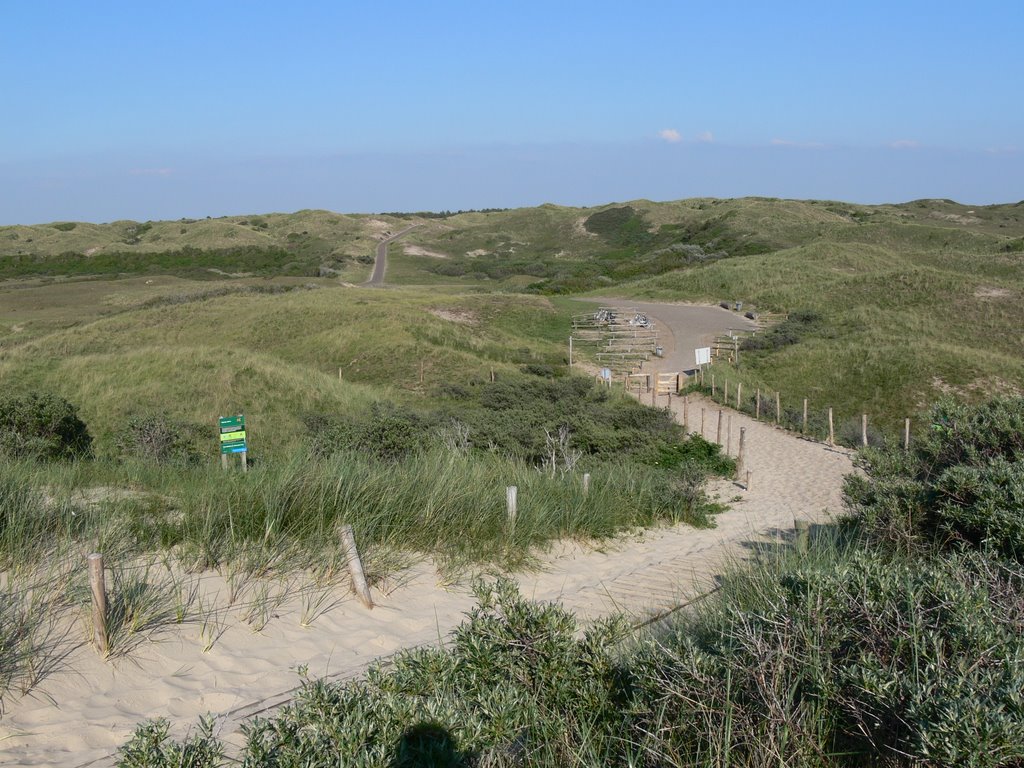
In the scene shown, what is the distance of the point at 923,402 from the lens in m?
28.6

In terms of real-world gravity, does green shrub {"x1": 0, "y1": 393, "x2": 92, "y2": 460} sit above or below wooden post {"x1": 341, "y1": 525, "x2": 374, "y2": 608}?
below

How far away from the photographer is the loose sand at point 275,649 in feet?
14.3

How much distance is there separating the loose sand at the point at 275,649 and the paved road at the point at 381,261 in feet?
196

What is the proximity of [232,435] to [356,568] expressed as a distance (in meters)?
6.51

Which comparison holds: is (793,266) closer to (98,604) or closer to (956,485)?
(956,485)

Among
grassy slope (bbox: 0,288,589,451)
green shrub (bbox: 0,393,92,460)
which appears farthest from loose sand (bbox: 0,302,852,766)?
grassy slope (bbox: 0,288,589,451)

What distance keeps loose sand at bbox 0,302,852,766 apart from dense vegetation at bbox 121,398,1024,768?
1.07 metres

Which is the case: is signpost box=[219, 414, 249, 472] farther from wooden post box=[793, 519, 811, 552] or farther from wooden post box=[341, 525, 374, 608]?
wooden post box=[793, 519, 811, 552]

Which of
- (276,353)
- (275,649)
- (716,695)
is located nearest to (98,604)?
(275,649)

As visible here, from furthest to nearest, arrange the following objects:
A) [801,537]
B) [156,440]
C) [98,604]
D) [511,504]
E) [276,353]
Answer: [276,353] < [156,440] < [511,504] < [801,537] < [98,604]

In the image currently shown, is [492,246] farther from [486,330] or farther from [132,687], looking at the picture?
[132,687]

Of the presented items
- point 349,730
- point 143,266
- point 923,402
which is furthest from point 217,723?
point 143,266

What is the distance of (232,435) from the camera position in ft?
40.3

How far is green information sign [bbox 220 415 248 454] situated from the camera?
12.1m
